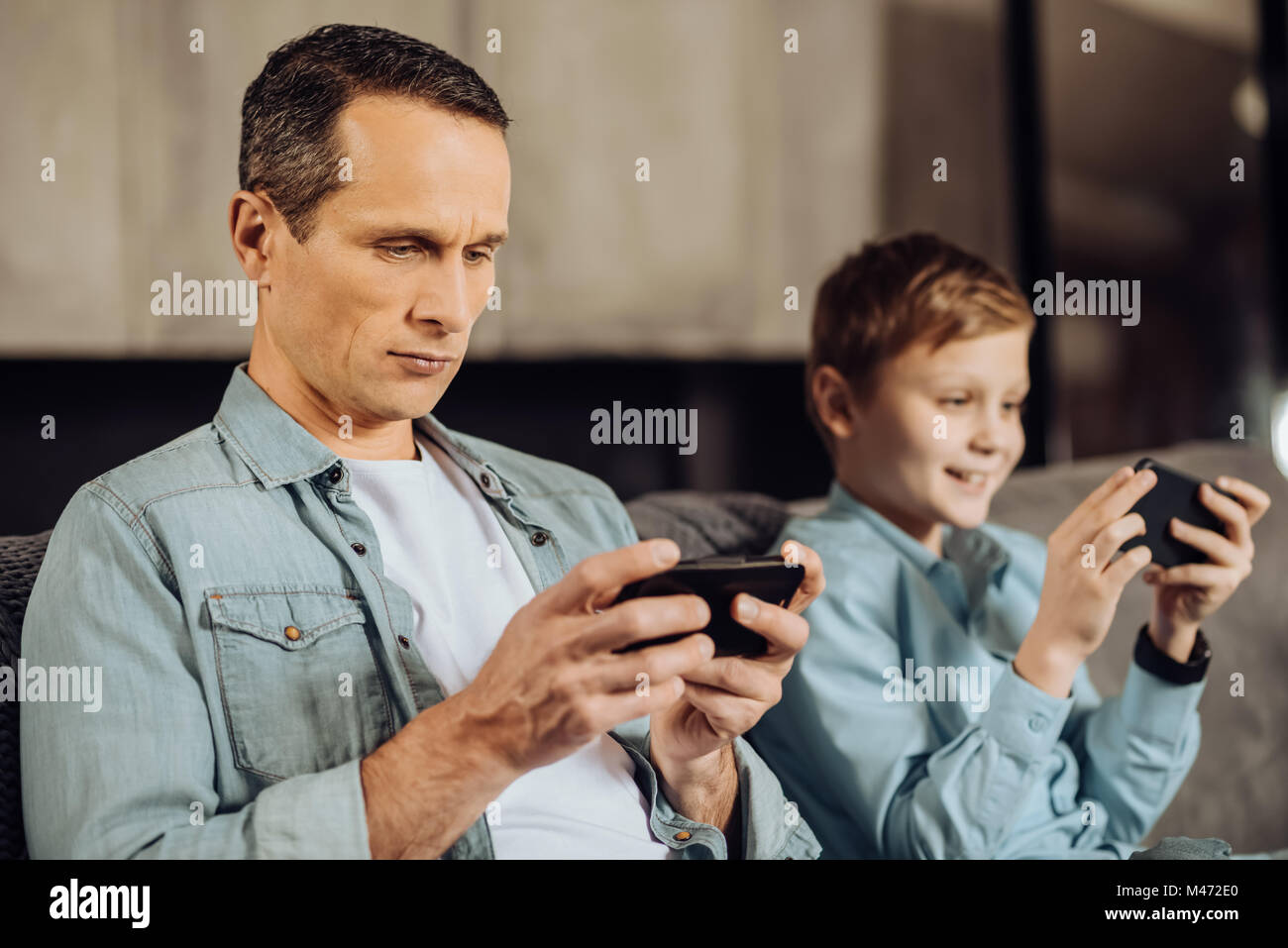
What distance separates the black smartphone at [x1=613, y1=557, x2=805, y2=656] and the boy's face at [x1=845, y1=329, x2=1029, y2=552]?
0.39 m

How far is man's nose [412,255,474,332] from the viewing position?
2.75 feet

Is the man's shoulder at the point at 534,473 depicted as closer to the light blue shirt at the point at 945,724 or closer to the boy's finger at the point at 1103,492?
the light blue shirt at the point at 945,724

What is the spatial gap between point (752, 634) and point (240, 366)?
1.52ft

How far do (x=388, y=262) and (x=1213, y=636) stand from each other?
1.23 m

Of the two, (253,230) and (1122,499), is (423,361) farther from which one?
(1122,499)

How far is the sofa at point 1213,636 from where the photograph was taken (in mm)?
1202

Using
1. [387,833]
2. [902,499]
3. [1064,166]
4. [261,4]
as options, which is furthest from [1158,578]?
[1064,166]

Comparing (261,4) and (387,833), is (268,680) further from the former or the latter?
(261,4)

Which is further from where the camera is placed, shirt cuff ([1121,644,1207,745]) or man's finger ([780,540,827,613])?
shirt cuff ([1121,644,1207,745])

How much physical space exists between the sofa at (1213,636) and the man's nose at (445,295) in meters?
0.36

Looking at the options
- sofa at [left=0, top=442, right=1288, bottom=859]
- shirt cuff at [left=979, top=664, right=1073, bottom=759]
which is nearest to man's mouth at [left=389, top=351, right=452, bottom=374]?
sofa at [left=0, top=442, right=1288, bottom=859]

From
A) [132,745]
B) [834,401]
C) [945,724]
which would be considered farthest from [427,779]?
[834,401]

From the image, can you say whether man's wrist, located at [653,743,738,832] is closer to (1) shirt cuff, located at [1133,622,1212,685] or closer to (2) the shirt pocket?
(2) the shirt pocket

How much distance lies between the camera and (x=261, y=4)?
1114 mm
